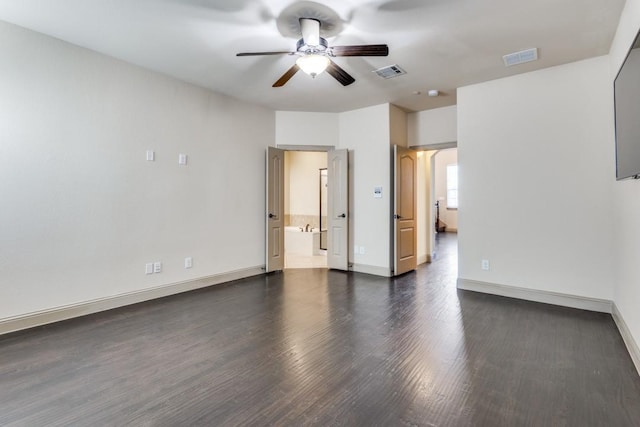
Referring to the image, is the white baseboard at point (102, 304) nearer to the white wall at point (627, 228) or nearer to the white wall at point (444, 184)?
the white wall at point (627, 228)

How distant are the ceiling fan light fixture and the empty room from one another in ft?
0.07

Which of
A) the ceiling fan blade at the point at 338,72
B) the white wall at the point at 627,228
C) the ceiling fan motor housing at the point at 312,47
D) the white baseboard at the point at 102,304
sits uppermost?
the ceiling fan motor housing at the point at 312,47

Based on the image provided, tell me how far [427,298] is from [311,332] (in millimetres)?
1845

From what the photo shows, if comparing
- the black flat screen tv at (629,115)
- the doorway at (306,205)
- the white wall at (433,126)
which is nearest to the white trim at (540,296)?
the black flat screen tv at (629,115)

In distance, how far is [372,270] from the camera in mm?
5512

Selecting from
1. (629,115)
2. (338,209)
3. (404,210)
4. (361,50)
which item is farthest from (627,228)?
(338,209)

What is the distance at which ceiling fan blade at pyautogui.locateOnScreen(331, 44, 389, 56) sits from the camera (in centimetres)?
271

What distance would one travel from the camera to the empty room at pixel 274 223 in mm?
2098

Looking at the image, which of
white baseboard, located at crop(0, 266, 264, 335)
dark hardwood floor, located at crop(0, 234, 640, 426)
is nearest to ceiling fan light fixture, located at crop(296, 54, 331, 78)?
dark hardwood floor, located at crop(0, 234, 640, 426)

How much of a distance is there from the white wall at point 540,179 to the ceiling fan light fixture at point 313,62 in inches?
101

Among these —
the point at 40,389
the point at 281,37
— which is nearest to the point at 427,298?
the point at 281,37

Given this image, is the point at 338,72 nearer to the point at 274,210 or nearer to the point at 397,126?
the point at 397,126

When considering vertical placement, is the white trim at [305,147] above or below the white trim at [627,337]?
above

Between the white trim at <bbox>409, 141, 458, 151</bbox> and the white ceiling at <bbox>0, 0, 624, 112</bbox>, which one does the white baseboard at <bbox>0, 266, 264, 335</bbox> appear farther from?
the white trim at <bbox>409, 141, 458, 151</bbox>
